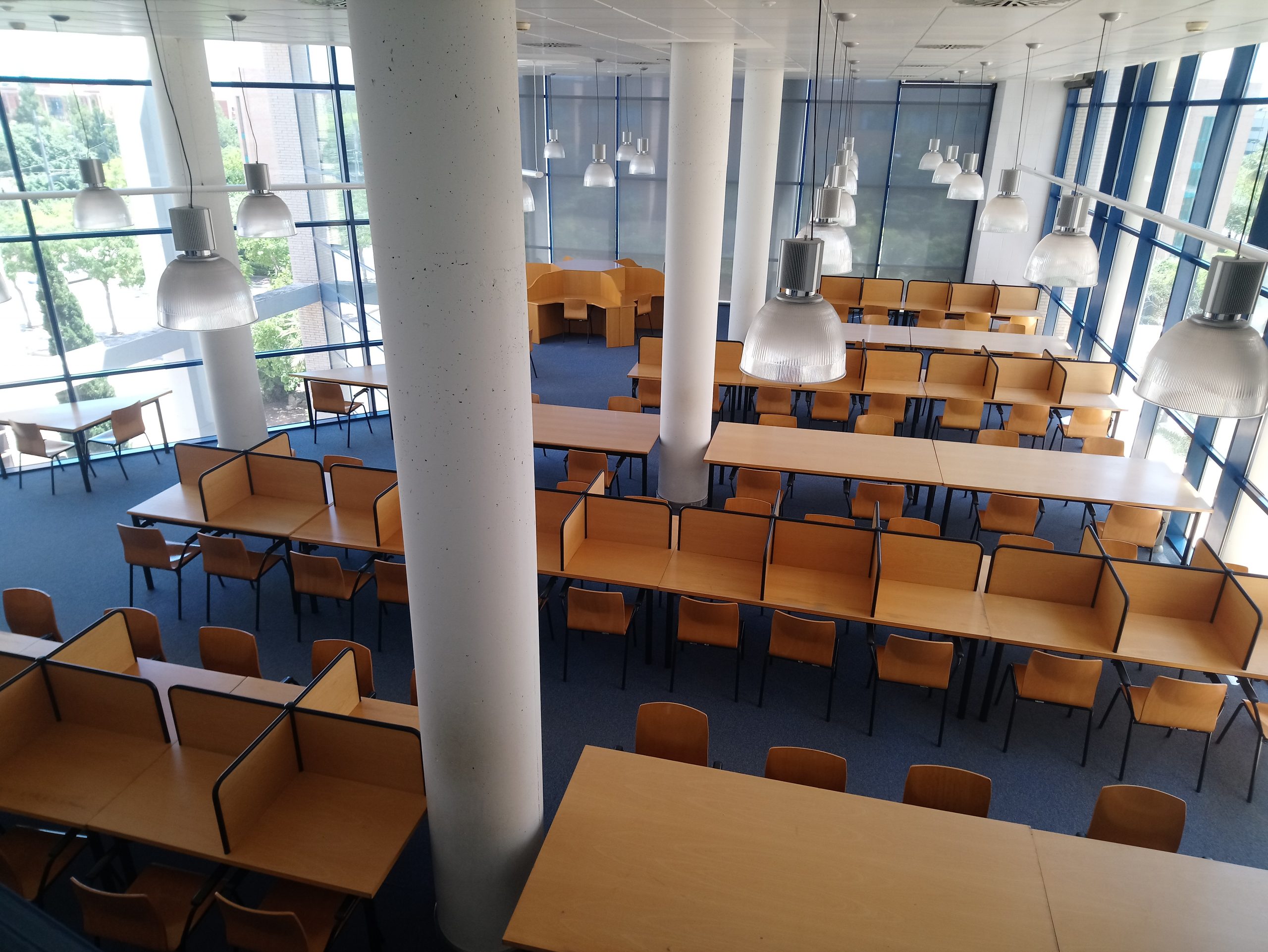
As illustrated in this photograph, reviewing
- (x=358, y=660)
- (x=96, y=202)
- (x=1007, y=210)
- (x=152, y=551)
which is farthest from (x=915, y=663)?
(x=96, y=202)

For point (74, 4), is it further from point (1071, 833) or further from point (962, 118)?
point (962, 118)

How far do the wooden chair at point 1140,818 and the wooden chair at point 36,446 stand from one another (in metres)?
9.03

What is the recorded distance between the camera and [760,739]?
5137 mm

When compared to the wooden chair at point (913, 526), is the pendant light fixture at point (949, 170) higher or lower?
higher

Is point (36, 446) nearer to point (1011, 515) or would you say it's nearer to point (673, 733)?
point (673, 733)

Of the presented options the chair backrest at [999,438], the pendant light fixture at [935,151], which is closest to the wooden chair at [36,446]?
the chair backrest at [999,438]

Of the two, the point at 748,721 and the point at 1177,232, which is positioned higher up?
the point at 1177,232

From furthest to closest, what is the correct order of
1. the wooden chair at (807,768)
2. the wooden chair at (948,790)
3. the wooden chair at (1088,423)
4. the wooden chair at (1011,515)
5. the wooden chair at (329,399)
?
the wooden chair at (329,399) → the wooden chair at (1088,423) → the wooden chair at (1011,515) → the wooden chair at (807,768) → the wooden chair at (948,790)

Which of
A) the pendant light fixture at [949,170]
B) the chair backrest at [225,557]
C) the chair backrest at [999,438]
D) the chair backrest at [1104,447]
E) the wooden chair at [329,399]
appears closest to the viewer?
the chair backrest at [225,557]

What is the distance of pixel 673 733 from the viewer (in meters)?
4.15

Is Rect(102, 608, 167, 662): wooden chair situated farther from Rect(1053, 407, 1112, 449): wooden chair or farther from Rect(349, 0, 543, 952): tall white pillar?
Rect(1053, 407, 1112, 449): wooden chair

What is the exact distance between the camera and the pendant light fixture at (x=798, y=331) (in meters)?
2.71

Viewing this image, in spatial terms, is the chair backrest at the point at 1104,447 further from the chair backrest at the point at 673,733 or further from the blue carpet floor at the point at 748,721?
the chair backrest at the point at 673,733

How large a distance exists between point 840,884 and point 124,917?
2.80 metres
